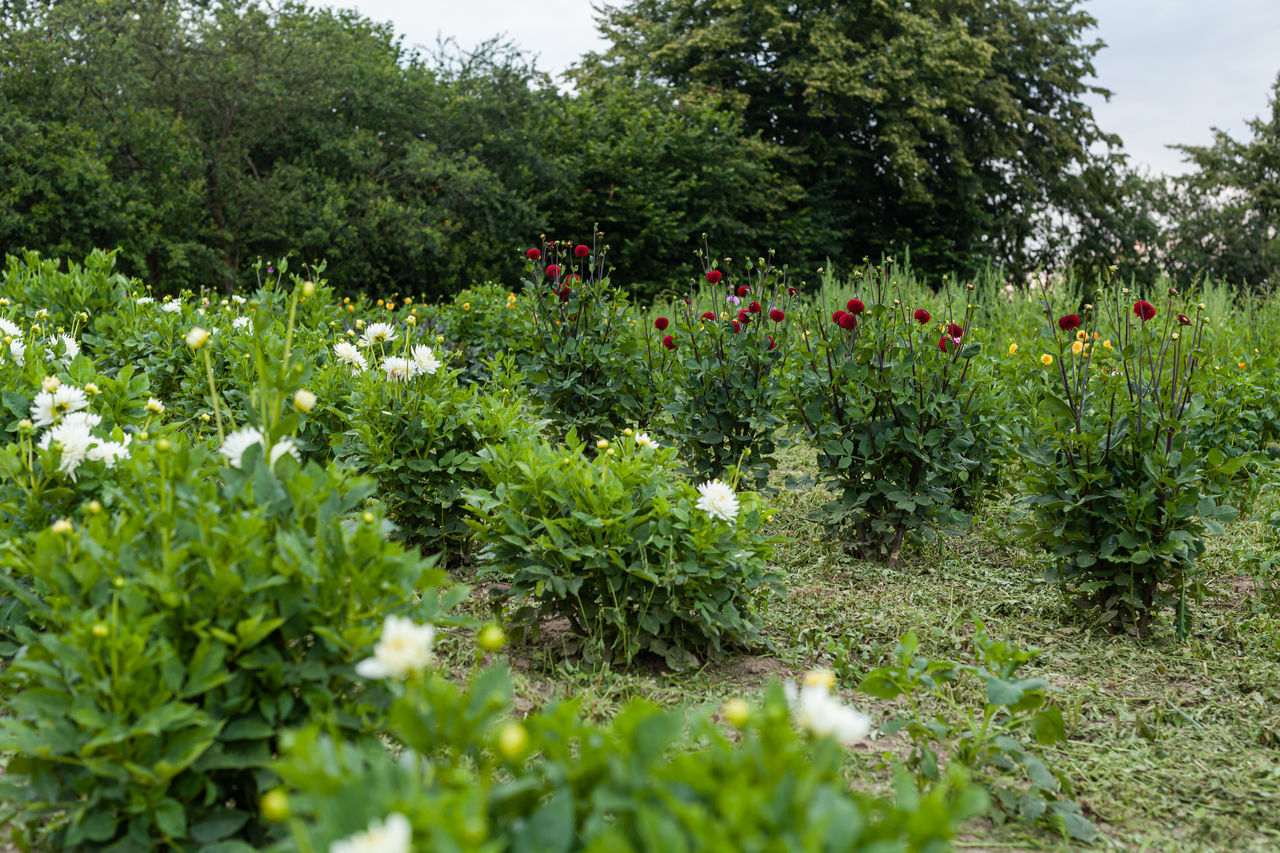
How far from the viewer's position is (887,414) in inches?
151

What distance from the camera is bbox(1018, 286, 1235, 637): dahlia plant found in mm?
2939

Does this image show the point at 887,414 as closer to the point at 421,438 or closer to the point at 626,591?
the point at 626,591

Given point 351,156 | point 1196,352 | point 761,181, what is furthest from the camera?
point 761,181

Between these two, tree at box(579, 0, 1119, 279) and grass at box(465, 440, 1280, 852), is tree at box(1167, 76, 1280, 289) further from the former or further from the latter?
grass at box(465, 440, 1280, 852)

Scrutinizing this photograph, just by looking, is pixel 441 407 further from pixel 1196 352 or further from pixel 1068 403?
pixel 1196 352

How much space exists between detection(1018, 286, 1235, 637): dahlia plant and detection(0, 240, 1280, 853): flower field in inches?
0.6

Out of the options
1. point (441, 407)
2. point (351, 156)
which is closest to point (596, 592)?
point (441, 407)

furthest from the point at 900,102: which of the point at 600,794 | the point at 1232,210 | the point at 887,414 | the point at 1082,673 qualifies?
the point at 600,794

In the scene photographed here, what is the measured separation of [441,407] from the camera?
322 centimetres

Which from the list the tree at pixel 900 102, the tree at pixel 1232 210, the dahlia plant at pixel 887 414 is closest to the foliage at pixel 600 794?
the dahlia plant at pixel 887 414

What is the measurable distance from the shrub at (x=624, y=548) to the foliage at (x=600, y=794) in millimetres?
1310

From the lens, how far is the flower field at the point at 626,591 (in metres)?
1.12

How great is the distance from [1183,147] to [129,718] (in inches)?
1332

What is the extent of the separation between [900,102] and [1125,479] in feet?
60.5
